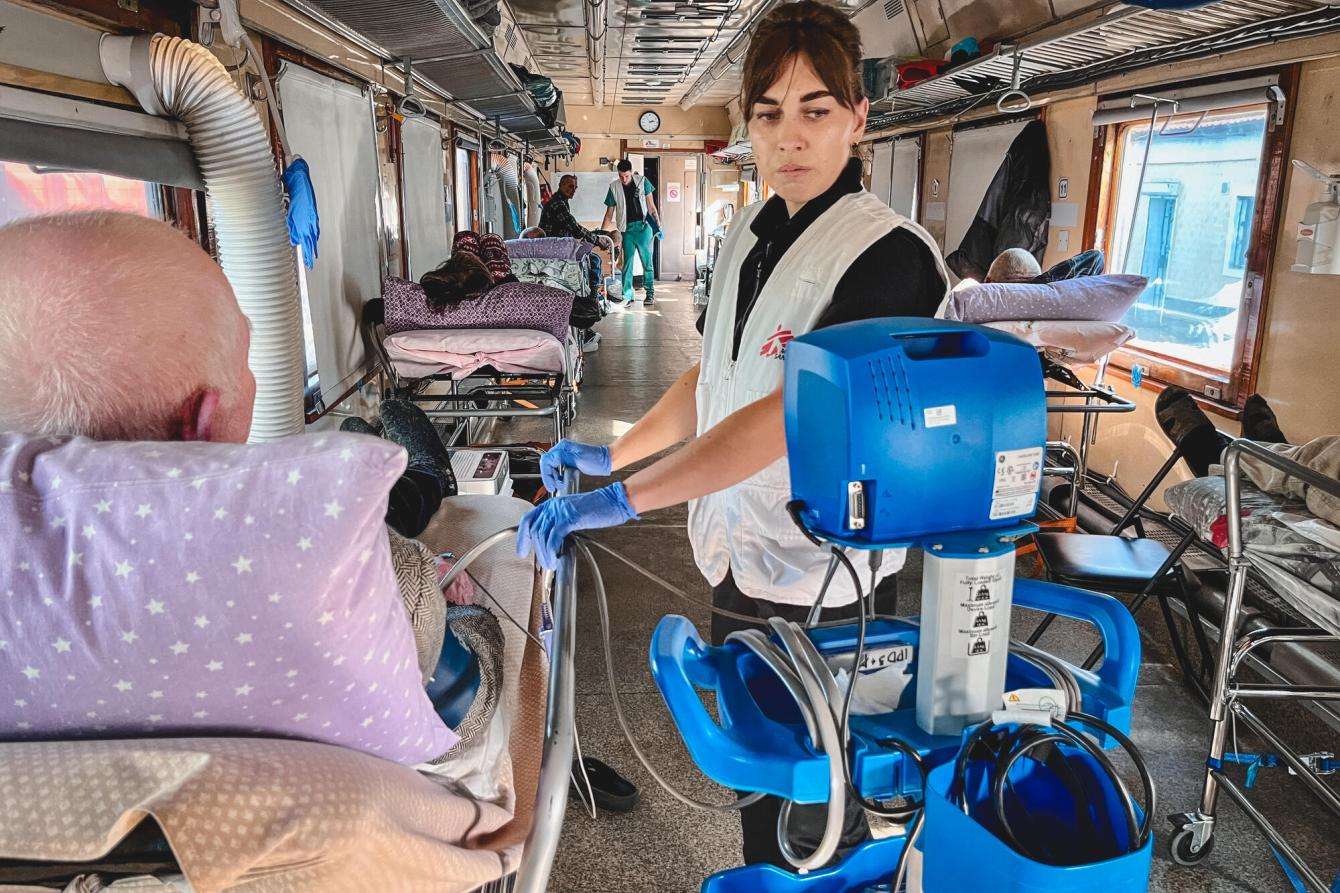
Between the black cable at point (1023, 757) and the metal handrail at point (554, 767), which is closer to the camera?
the black cable at point (1023, 757)

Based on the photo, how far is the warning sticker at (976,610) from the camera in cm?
88

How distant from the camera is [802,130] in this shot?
1665 mm

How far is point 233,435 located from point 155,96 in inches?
65.7

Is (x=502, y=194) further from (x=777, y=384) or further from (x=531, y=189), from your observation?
(x=777, y=384)

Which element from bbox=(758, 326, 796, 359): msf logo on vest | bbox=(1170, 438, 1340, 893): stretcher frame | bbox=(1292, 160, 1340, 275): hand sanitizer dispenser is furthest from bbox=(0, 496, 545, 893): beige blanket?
bbox=(1292, 160, 1340, 275): hand sanitizer dispenser

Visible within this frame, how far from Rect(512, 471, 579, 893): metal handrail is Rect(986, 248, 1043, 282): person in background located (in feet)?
13.5

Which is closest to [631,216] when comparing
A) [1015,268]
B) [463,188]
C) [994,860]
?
[463,188]

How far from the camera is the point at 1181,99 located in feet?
14.8

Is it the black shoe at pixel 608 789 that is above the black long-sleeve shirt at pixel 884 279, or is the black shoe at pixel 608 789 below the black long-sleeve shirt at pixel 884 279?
below

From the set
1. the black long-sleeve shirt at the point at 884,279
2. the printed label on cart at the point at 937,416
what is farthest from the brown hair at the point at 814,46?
the printed label on cart at the point at 937,416

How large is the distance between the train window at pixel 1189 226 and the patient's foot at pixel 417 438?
3.81m

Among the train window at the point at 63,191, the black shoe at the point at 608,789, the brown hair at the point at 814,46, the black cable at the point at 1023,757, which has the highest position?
the brown hair at the point at 814,46

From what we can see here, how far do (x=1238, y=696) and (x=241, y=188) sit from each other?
9.73 feet

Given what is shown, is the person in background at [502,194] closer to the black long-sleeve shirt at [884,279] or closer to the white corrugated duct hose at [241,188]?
the white corrugated duct hose at [241,188]
